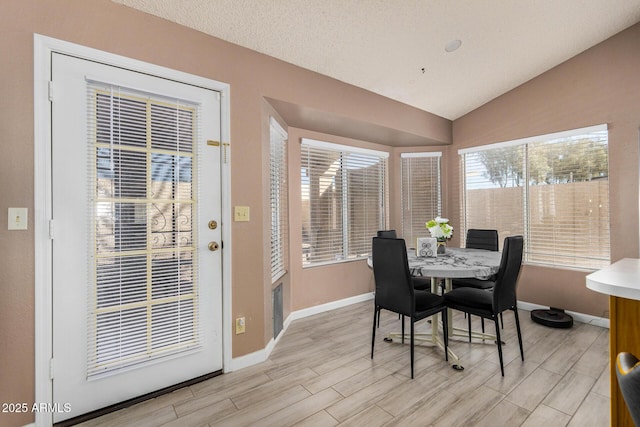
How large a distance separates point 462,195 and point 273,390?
3.64 m

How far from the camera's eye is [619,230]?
293 cm

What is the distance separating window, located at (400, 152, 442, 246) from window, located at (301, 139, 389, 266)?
1.16 feet

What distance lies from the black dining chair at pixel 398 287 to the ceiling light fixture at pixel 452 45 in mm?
1968

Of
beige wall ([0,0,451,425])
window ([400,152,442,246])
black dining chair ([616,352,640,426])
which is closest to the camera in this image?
black dining chair ([616,352,640,426])

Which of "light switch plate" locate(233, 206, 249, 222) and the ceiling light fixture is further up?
the ceiling light fixture

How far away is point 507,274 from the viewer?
217 cm

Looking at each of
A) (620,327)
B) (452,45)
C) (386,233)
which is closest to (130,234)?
(386,233)

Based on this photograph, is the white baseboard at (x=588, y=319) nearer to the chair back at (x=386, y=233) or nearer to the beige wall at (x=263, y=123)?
the beige wall at (x=263, y=123)

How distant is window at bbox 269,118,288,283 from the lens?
2824mm

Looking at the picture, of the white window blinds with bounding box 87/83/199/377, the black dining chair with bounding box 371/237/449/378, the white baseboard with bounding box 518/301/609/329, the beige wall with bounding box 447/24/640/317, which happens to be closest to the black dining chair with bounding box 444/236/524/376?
the black dining chair with bounding box 371/237/449/378

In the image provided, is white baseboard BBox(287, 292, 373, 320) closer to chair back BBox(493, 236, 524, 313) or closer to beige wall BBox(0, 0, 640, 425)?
beige wall BBox(0, 0, 640, 425)

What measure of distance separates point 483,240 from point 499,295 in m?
1.25

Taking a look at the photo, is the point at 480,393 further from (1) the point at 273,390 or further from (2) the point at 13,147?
(2) the point at 13,147

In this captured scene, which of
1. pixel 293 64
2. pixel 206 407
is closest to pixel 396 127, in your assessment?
pixel 293 64
